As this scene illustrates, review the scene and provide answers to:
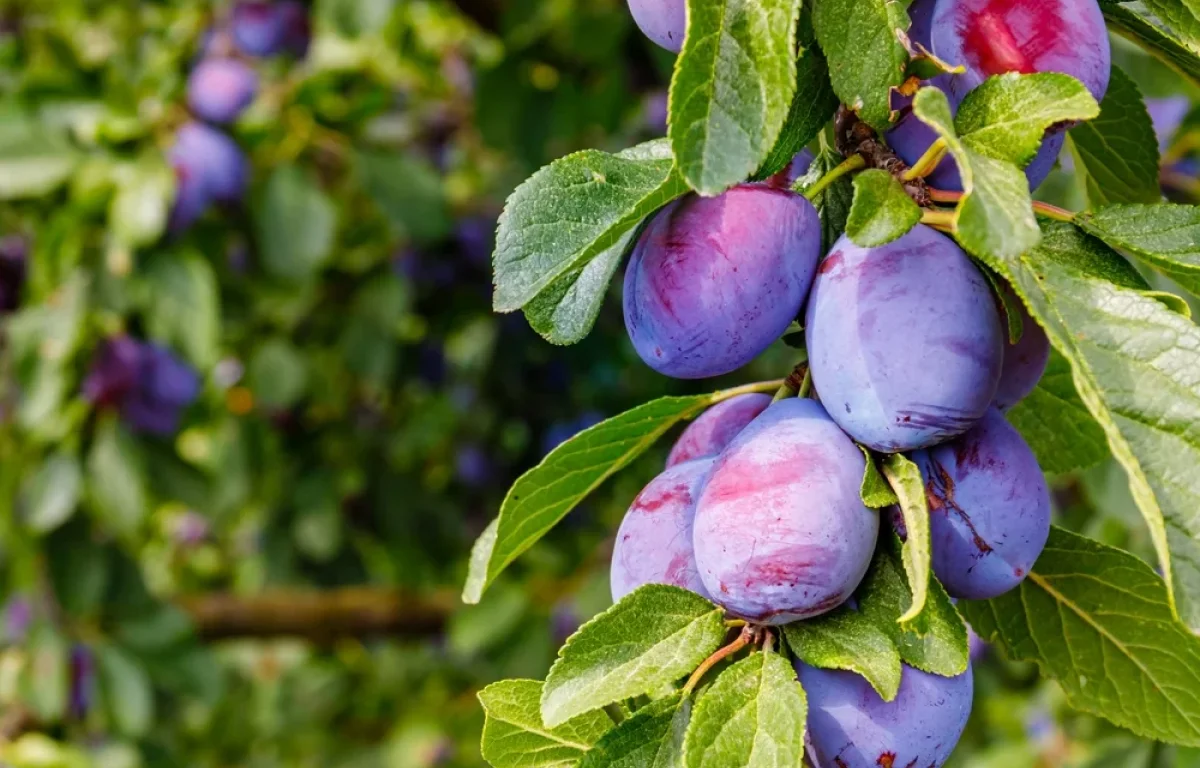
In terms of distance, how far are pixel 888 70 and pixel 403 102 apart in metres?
1.81

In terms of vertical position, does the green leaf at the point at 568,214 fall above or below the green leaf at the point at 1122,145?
above

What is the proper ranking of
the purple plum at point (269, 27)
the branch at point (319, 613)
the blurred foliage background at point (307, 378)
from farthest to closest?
the branch at point (319, 613) → the purple plum at point (269, 27) → the blurred foliage background at point (307, 378)

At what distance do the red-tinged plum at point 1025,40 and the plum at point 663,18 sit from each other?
0.39 feet

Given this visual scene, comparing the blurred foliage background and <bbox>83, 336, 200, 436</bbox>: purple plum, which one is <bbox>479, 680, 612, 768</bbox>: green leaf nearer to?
the blurred foliage background

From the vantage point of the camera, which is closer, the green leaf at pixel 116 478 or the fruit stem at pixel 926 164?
the fruit stem at pixel 926 164

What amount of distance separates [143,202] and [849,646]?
119 cm

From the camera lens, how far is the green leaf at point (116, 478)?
1.67 meters

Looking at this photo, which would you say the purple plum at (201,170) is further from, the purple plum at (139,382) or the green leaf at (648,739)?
the green leaf at (648,739)

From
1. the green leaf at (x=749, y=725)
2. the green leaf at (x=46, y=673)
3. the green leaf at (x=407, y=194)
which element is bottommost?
the green leaf at (x=46, y=673)

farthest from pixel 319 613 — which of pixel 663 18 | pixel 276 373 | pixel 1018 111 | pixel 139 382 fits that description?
pixel 1018 111

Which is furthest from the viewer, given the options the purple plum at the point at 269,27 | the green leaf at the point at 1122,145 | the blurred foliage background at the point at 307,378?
the purple plum at the point at 269,27

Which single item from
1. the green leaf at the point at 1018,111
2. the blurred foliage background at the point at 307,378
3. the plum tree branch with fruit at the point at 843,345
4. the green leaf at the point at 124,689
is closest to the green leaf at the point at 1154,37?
the plum tree branch with fruit at the point at 843,345

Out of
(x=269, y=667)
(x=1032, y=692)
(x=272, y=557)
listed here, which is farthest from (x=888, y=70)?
(x=269, y=667)

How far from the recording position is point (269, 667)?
285 cm
